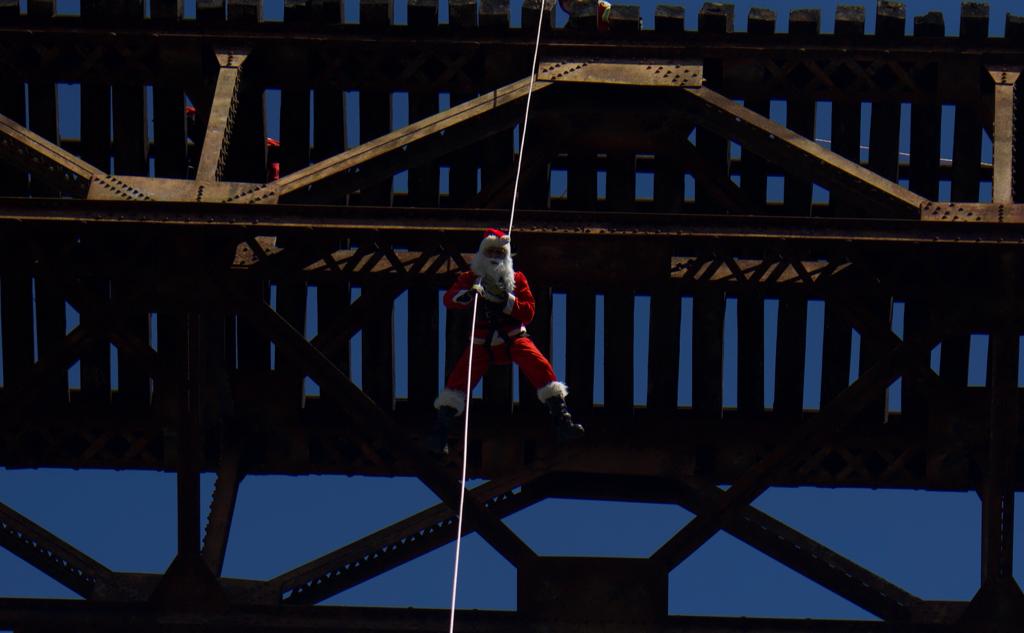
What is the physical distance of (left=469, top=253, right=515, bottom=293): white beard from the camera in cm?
1941

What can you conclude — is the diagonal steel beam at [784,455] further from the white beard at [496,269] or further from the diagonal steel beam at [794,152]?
the white beard at [496,269]

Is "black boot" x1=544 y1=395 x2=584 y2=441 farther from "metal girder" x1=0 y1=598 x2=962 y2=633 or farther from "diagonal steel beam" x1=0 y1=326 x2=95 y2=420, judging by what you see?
"diagonal steel beam" x1=0 y1=326 x2=95 y2=420

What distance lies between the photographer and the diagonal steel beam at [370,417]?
69.1 feet

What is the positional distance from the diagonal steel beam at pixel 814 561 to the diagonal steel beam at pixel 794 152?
2.60 m

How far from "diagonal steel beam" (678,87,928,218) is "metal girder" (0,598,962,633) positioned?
10.2ft

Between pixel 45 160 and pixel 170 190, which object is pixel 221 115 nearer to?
→ pixel 170 190

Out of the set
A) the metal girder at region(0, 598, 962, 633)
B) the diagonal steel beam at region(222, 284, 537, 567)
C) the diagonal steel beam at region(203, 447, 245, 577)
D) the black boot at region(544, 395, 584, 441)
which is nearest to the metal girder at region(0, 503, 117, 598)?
the metal girder at region(0, 598, 962, 633)

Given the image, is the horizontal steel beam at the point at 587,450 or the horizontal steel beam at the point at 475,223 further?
the horizontal steel beam at the point at 587,450

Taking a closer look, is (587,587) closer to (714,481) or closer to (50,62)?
(714,481)

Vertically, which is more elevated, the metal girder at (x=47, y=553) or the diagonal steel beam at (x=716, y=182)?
the diagonal steel beam at (x=716, y=182)

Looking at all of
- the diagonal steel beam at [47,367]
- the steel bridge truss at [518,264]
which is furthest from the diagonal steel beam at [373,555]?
the diagonal steel beam at [47,367]

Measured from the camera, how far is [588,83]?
73.2 feet

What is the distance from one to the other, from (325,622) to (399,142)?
11.7 feet

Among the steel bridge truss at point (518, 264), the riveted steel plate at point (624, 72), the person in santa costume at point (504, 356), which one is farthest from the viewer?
the riveted steel plate at point (624, 72)
